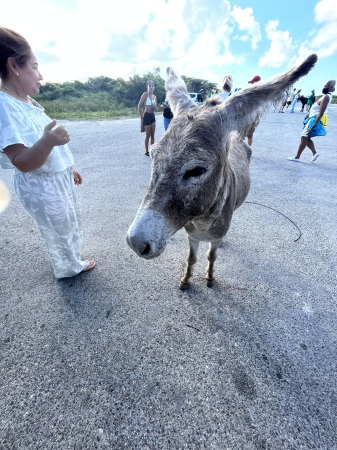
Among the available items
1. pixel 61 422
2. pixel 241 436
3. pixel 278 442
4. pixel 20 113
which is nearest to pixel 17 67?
pixel 20 113

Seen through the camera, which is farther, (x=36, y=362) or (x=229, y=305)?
(x=229, y=305)

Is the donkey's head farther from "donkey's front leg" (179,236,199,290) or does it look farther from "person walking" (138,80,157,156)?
"person walking" (138,80,157,156)

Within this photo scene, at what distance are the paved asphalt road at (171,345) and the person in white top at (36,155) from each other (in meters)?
0.75

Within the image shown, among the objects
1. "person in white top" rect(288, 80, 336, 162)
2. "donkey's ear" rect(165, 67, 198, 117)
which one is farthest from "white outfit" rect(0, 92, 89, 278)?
"person in white top" rect(288, 80, 336, 162)

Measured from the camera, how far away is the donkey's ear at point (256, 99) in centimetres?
168

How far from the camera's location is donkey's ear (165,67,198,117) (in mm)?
2186

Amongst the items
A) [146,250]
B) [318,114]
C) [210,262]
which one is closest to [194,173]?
[146,250]

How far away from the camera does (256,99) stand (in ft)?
5.83

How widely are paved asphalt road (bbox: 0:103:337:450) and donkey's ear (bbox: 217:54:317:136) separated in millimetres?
2095

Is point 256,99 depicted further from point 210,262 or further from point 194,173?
point 210,262

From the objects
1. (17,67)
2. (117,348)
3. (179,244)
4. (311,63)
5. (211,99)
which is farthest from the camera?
(179,244)

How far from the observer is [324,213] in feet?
15.4

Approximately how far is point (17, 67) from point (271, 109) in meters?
2.18

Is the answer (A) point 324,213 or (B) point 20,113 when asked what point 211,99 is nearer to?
(B) point 20,113
